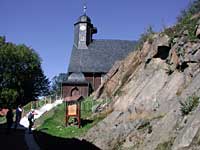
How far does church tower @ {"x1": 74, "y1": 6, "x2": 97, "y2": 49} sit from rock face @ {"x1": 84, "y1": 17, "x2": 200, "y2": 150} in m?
41.6

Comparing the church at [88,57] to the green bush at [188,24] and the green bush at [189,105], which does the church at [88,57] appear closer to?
the green bush at [188,24]

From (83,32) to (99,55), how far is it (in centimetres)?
485

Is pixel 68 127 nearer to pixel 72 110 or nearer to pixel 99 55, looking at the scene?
pixel 72 110

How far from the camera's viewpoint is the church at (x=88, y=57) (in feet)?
183

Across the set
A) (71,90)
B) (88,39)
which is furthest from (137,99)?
(88,39)

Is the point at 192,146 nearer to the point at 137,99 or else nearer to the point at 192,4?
the point at 137,99

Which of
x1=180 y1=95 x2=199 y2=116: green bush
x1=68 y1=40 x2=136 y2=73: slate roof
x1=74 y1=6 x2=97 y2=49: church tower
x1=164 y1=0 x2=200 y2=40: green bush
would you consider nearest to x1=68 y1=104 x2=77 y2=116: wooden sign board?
x1=164 y1=0 x2=200 y2=40: green bush

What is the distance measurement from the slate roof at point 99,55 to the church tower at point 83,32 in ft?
2.72

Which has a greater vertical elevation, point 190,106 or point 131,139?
point 190,106

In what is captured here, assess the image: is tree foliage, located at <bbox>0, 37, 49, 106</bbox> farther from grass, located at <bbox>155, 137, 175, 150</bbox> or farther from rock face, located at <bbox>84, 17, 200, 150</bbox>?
grass, located at <bbox>155, 137, 175, 150</bbox>

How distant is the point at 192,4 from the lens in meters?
20.3

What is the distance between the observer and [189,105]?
12094 mm

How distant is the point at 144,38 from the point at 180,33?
6.05 m

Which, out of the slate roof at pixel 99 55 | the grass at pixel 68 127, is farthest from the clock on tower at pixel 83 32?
the grass at pixel 68 127
